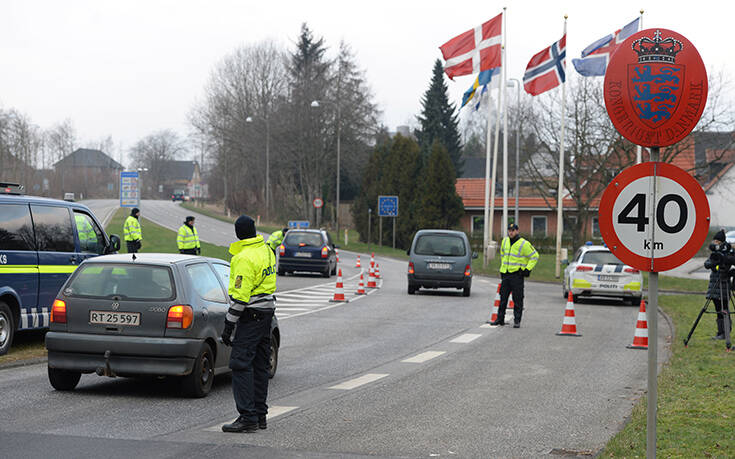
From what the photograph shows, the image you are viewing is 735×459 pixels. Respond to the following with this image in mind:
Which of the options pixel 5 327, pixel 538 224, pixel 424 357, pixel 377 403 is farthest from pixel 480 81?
pixel 538 224

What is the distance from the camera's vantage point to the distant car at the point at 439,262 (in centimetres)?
2533

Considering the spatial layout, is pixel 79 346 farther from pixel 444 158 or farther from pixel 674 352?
pixel 444 158

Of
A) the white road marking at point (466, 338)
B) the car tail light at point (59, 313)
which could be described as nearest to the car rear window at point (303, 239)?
the white road marking at point (466, 338)

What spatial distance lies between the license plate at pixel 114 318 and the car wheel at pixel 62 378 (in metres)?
0.61

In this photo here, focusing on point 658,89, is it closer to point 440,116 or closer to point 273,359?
point 273,359

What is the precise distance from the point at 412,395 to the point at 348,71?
2539 inches

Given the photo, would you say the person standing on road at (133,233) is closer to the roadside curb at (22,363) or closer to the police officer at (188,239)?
the police officer at (188,239)

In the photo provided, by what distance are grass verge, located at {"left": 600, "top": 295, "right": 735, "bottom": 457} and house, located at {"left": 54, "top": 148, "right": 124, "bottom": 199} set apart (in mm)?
104935

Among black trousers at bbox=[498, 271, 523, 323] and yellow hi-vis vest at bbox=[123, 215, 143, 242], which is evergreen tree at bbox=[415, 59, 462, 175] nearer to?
yellow hi-vis vest at bbox=[123, 215, 143, 242]

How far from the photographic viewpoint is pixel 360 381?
10.8 meters

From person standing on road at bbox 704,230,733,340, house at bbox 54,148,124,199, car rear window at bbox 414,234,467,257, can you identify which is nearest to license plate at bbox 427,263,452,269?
car rear window at bbox 414,234,467,257

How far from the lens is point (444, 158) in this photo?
64.8 metres

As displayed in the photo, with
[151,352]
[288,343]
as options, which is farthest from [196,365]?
[288,343]

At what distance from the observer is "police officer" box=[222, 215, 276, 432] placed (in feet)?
25.4
